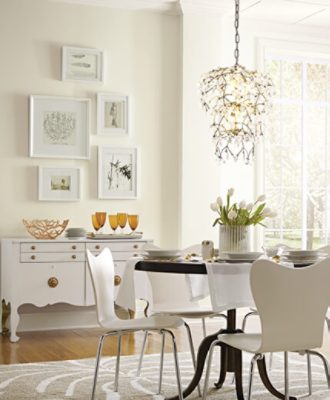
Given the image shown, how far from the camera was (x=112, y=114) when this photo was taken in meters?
6.33

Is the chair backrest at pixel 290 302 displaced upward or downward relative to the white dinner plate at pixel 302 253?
downward

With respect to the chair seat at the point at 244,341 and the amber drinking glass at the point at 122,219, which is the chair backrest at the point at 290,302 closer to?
the chair seat at the point at 244,341

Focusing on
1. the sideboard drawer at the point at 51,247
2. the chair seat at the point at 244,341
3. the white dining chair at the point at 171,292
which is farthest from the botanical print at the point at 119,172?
the chair seat at the point at 244,341

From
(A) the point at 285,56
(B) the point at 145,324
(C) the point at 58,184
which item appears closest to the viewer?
(B) the point at 145,324

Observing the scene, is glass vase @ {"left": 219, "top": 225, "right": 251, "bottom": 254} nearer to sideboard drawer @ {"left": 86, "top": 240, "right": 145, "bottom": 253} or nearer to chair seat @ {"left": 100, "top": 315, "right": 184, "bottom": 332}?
chair seat @ {"left": 100, "top": 315, "right": 184, "bottom": 332}

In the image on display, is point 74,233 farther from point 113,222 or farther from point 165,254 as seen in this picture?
point 165,254

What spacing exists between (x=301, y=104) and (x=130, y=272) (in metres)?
3.97

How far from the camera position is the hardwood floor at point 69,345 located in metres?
4.88

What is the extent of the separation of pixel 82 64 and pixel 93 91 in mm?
243

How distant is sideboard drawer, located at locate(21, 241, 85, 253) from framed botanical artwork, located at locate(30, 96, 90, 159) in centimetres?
84

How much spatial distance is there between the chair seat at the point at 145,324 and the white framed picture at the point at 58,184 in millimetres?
2584

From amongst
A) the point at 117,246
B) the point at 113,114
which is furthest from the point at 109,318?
the point at 113,114

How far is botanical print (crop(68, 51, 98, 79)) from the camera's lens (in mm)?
6191

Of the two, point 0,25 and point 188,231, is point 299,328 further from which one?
point 0,25
